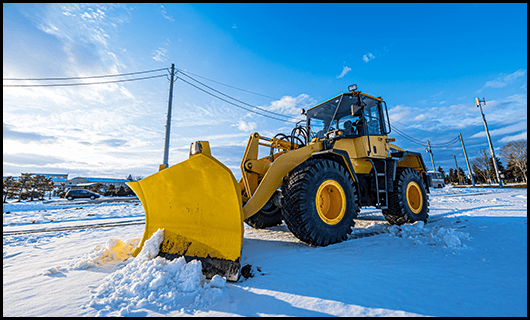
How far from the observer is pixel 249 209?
3.24 m

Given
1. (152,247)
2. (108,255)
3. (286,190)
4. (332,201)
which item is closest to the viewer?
(152,247)

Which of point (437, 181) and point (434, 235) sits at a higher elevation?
point (437, 181)

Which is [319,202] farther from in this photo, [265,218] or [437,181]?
[437,181]

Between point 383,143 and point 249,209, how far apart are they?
12.7 ft

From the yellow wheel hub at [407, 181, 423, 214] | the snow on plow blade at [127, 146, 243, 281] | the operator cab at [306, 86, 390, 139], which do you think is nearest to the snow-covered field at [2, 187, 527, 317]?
the snow on plow blade at [127, 146, 243, 281]

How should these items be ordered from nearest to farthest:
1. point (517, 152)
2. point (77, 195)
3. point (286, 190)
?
point (286, 190) → point (77, 195) → point (517, 152)

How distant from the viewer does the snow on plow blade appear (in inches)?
104

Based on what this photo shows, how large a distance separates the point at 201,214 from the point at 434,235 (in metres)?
3.64

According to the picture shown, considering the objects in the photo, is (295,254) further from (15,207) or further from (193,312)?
(15,207)

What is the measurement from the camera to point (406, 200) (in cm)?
528

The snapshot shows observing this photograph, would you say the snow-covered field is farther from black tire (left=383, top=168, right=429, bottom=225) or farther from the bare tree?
the bare tree

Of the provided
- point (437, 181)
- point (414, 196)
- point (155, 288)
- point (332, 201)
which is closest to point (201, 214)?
point (155, 288)

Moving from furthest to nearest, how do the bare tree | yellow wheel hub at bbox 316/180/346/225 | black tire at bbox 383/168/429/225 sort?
the bare tree
black tire at bbox 383/168/429/225
yellow wheel hub at bbox 316/180/346/225

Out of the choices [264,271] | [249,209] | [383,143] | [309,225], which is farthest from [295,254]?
[383,143]
